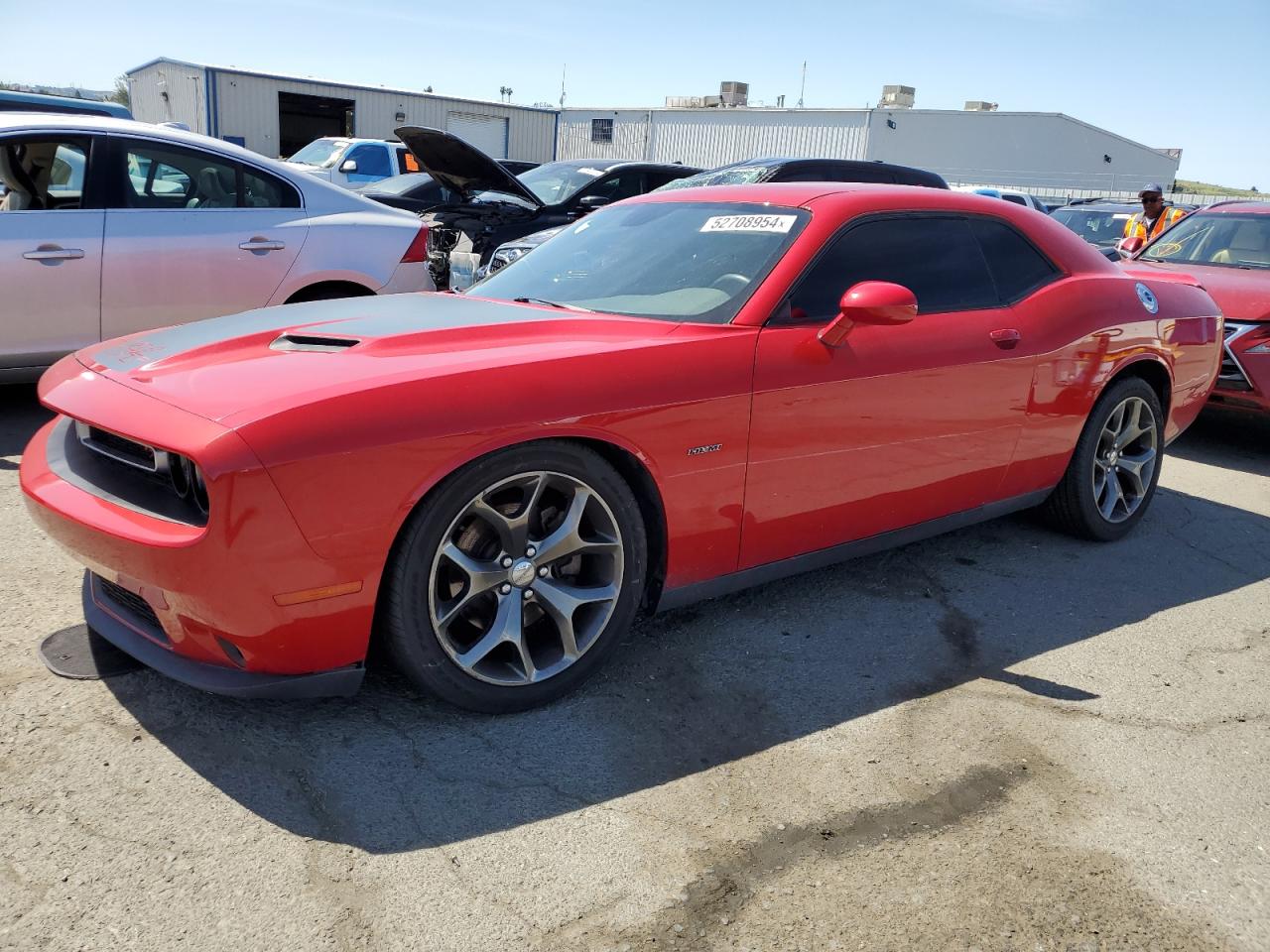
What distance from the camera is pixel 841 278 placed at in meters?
3.41

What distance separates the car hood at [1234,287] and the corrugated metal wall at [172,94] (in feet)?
85.7

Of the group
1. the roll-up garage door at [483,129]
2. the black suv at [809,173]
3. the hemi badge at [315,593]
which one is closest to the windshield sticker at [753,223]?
the hemi badge at [315,593]

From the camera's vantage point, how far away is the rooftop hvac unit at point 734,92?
3819 centimetres

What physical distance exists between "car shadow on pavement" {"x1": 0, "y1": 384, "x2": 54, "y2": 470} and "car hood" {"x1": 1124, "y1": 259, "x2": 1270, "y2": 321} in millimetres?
6098

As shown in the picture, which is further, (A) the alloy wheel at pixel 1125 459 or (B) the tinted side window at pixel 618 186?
(B) the tinted side window at pixel 618 186

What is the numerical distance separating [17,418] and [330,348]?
12.4ft

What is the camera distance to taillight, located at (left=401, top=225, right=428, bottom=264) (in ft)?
20.0

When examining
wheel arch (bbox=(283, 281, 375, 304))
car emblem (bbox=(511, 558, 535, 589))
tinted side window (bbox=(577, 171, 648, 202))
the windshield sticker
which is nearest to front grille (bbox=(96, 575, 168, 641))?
car emblem (bbox=(511, 558, 535, 589))

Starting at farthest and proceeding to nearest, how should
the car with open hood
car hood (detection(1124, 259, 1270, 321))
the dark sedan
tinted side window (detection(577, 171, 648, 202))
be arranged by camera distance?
the dark sedan < tinted side window (detection(577, 171, 648, 202)) < the car with open hood < car hood (detection(1124, 259, 1270, 321))

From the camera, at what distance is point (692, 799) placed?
8.21 feet

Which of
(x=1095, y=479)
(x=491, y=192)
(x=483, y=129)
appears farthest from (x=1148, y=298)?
(x=483, y=129)

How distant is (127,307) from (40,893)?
3939mm

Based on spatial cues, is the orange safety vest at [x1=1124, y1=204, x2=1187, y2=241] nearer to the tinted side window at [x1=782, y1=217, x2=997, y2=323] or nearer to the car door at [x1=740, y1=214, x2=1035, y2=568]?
the tinted side window at [x1=782, y1=217, x2=997, y2=323]

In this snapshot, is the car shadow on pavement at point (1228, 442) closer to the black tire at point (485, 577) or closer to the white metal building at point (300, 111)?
the black tire at point (485, 577)
